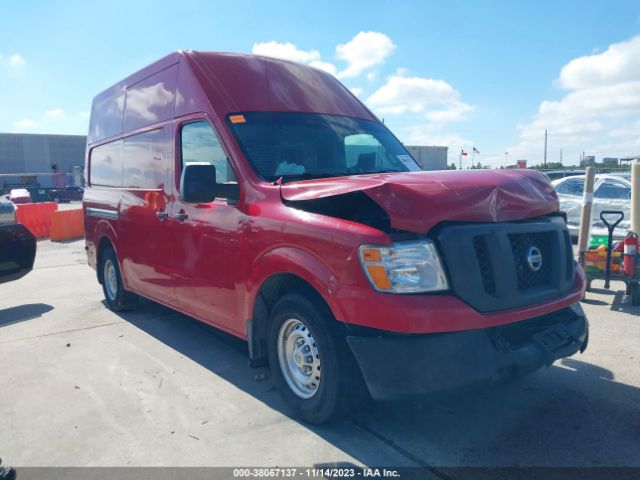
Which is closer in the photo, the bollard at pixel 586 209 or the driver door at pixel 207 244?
the driver door at pixel 207 244

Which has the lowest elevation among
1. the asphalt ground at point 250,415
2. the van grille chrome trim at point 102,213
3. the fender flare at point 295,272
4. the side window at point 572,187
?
the asphalt ground at point 250,415

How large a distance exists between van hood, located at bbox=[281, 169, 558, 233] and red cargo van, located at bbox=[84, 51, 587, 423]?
0.04 ft

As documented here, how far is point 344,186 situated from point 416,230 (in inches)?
21.5

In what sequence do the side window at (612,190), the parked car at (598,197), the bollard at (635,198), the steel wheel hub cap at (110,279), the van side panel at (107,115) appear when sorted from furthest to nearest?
the side window at (612,190) → the parked car at (598,197) → the bollard at (635,198) → the steel wheel hub cap at (110,279) → the van side panel at (107,115)

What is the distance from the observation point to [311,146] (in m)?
4.39

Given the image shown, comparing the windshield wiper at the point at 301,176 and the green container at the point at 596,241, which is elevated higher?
the windshield wiper at the point at 301,176

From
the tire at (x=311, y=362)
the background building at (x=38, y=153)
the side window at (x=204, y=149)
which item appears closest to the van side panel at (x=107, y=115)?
the side window at (x=204, y=149)

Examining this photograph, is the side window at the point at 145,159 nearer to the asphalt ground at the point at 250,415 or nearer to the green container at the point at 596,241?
the asphalt ground at the point at 250,415

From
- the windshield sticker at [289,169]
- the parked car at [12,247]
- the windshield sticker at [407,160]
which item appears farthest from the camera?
the windshield sticker at [407,160]

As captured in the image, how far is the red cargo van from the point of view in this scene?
2.90 meters

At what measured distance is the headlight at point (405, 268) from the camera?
289cm

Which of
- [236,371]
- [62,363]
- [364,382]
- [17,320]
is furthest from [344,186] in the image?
→ [17,320]

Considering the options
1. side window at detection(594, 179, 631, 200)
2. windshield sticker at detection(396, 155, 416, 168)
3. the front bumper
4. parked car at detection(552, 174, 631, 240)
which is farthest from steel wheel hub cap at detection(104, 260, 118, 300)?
side window at detection(594, 179, 631, 200)

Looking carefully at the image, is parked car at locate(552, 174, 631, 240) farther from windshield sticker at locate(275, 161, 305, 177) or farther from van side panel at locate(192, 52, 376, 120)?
windshield sticker at locate(275, 161, 305, 177)
